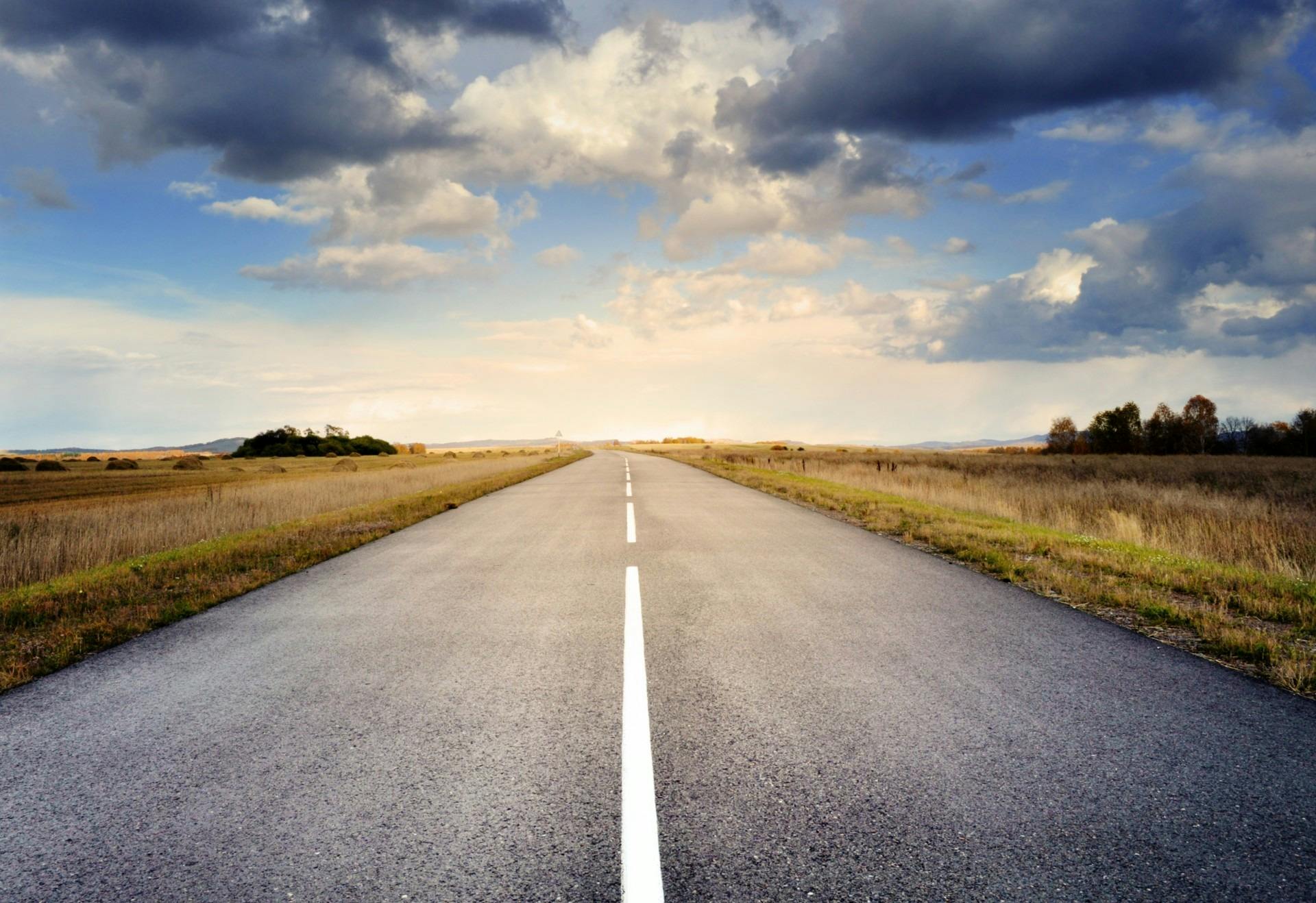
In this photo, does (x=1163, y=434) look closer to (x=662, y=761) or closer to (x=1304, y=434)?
(x=1304, y=434)

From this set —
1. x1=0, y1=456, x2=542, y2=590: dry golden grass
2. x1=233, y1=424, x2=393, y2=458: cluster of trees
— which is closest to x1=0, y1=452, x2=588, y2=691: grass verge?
x1=0, y1=456, x2=542, y2=590: dry golden grass

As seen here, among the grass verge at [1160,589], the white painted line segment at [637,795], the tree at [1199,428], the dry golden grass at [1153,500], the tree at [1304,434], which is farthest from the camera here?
the tree at [1199,428]

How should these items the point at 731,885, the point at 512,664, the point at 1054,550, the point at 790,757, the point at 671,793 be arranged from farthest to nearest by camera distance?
the point at 1054,550 → the point at 512,664 → the point at 790,757 → the point at 671,793 → the point at 731,885

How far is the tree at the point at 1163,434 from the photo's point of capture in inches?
3425

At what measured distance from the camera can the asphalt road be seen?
8.13 feet

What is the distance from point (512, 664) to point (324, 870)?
2.33 metres

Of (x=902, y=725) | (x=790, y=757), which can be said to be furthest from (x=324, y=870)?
(x=902, y=725)

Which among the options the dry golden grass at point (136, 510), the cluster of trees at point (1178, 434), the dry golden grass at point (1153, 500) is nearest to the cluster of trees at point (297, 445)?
the dry golden grass at point (136, 510)

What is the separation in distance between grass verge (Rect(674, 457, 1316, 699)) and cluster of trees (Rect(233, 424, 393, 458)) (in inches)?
2926

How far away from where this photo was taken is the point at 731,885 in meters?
2.35

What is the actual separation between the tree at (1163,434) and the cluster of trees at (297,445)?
104454 mm

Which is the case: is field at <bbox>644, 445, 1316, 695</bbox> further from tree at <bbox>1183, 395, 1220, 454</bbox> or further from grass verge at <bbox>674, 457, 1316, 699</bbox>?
tree at <bbox>1183, 395, 1220, 454</bbox>

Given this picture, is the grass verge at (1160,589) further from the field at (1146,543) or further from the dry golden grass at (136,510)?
the dry golden grass at (136,510)

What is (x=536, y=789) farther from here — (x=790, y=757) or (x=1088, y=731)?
(x=1088, y=731)
